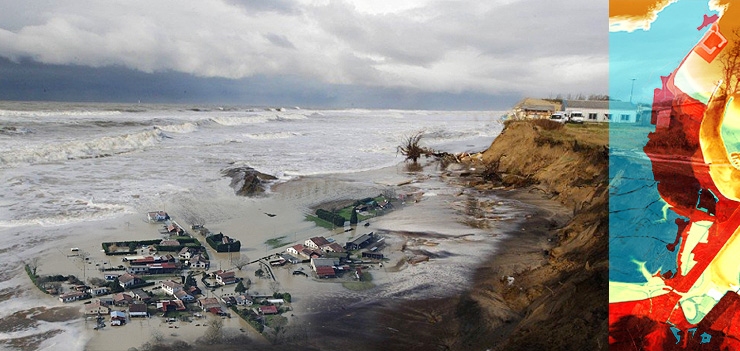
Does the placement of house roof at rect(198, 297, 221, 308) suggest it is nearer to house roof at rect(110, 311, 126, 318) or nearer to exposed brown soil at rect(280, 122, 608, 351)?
house roof at rect(110, 311, 126, 318)

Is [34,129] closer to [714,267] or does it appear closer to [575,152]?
[575,152]

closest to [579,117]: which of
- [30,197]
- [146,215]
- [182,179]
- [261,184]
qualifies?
[261,184]

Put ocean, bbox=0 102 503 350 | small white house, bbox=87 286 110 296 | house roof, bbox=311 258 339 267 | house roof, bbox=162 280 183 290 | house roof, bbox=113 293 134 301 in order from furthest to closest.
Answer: ocean, bbox=0 102 503 350, house roof, bbox=311 258 339 267, house roof, bbox=162 280 183 290, small white house, bbox=87 286 110 296, house roof, bbox=113 293 134 301

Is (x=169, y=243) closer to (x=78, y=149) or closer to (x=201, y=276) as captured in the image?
(x=201, y=276)

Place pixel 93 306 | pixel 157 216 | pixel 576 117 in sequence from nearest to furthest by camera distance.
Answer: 1. pixel 93 306
2. pixel 157 216
3. pixel 576 117

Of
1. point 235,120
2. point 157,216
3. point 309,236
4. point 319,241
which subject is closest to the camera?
point 319,241

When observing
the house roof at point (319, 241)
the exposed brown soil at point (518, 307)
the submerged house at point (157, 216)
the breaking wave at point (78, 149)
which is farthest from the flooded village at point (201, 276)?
the breaking wave at point (78, 149)

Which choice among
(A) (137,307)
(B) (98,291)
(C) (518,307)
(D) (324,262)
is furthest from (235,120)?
(C) (518,307)

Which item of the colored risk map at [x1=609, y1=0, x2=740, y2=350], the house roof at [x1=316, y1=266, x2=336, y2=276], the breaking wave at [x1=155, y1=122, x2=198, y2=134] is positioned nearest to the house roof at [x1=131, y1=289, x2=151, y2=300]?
the house roof at [x1=316, y1=266, x2=336, y2=276]
